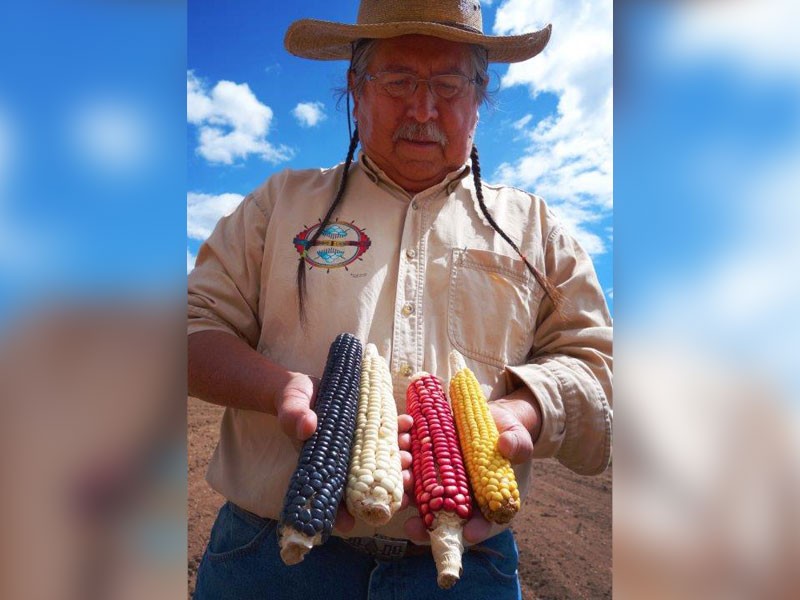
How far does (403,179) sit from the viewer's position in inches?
86.4

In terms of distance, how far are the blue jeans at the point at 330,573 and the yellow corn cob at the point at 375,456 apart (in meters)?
0.51

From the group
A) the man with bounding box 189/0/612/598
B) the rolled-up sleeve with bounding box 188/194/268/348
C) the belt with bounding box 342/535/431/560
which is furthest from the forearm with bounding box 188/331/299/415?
the belt with bounding box 342/535/431/560

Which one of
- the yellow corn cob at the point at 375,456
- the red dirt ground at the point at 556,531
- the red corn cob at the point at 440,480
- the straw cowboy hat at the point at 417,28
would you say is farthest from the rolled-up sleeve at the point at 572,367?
the red dirt ground at the point at 556,531

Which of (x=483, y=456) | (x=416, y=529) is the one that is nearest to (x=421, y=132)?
(x=483, y=456)

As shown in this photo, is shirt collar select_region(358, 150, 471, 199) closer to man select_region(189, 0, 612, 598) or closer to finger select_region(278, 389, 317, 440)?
man select_region(189, 0, 612, 598)

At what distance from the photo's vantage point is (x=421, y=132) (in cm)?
207

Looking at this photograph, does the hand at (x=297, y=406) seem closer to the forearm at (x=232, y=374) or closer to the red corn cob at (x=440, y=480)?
the forearm at (x=232, y=374)

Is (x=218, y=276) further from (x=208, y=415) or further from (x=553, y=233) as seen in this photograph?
(x=208, y=415)

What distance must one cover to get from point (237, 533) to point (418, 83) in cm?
164

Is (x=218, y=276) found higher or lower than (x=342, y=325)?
higher
